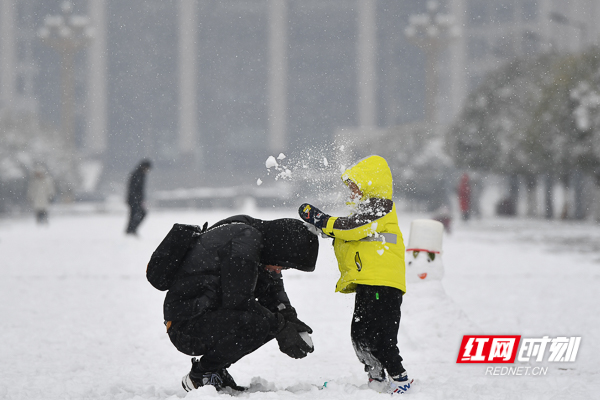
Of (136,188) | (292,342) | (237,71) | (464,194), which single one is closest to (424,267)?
(292,342)

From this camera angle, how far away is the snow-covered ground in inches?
167

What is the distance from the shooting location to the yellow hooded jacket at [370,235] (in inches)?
154

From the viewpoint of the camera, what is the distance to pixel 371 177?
4.05m

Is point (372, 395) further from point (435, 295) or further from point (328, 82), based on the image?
point (328, 82)

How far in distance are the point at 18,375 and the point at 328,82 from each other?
7639 cm

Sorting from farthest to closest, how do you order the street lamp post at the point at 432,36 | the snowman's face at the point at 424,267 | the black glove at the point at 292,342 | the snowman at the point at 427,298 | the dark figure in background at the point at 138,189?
1. the street lamp post at the point at 432,36
2. the dark figure in background at the point at 138,189
3. the snowman's face at the point at 424,267
4. the snowman at the point at 427,298
5. the black glove at the point at 292,342

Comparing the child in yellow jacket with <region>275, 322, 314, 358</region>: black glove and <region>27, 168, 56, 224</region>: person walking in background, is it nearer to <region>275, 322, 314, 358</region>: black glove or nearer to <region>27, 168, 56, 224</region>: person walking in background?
<region>275, 322, 314, 358</region>: black glove

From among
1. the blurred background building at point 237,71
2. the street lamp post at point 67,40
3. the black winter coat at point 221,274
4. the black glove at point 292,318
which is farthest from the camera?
the blurred background building at point 237,71

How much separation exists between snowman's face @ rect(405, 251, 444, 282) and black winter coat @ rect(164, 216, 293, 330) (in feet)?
7.15

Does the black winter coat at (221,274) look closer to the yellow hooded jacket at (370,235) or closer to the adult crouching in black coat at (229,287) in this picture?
the adult crouching in black coat at (229,287)

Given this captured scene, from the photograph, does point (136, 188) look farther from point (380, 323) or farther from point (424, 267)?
point (380, 323)

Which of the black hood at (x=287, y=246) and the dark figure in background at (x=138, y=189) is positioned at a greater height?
the black hood at (x=287, y=246)

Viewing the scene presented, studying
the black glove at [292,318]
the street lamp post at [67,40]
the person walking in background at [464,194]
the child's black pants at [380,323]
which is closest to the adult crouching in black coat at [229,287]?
the black glove at [292,318]

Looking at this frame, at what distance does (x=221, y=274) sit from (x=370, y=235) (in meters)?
0.80
